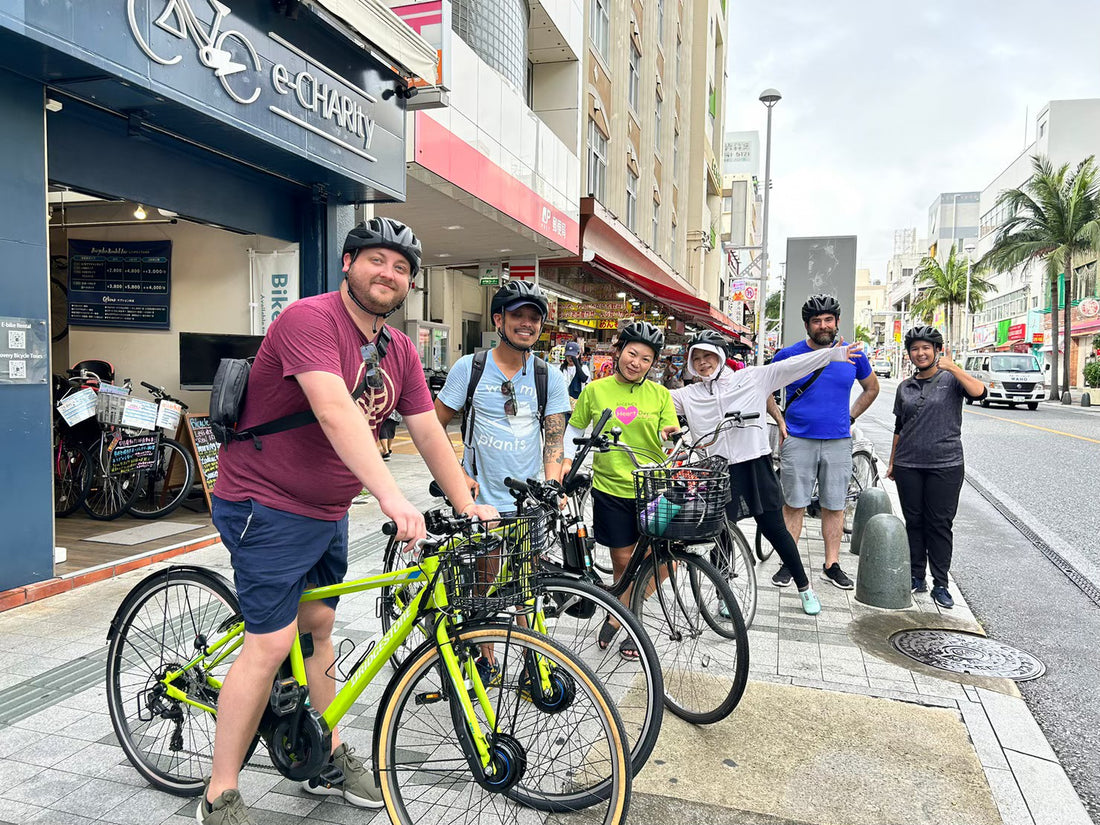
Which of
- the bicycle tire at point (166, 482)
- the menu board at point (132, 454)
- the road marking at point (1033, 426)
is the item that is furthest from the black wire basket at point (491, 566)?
the road marking at point (1033, 426)

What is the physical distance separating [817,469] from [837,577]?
0.87 m

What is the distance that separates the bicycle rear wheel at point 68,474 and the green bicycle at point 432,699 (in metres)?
5.15

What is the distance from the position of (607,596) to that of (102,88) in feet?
17.1

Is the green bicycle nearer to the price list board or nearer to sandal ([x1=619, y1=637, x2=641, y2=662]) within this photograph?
sandal ([x1=619, y1=637, x2=641, y2=662])

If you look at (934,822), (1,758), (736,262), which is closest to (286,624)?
(1,758)

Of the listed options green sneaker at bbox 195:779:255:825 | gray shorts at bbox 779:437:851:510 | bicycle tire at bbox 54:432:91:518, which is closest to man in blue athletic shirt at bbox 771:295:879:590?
gray shorts at bbox 779:437:851:510

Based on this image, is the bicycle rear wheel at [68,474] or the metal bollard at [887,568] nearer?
the metal bollard at [887,568]

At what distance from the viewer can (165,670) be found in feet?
9.31

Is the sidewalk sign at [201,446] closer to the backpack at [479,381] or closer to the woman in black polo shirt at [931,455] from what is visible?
the backpack at [479,381]

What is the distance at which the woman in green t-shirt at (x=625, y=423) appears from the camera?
396 centimetres

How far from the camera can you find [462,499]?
266 cm

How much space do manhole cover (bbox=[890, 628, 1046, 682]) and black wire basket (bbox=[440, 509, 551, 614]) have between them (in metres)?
3.09

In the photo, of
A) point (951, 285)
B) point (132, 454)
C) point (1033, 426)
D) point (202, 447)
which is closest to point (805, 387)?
point (202, 447)

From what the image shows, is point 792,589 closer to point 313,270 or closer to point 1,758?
point 1,758
